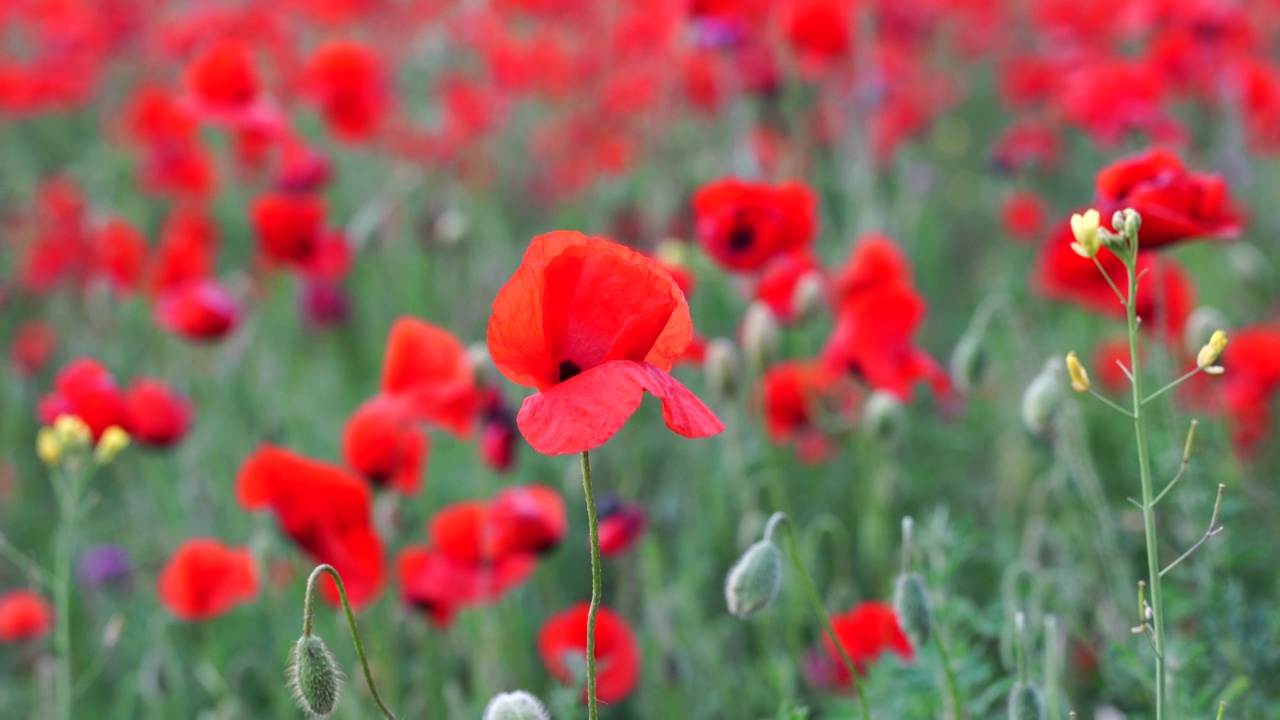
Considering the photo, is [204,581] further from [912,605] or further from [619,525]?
[912,605]

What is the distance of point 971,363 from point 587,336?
46.1 inches

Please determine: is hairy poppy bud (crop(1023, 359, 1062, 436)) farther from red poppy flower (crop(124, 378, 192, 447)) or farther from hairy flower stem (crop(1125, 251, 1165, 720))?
red poppy flower (crop(124, 378, 192, 447))

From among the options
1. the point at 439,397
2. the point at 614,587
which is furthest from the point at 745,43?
the point at 439,397

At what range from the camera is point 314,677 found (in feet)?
3.53

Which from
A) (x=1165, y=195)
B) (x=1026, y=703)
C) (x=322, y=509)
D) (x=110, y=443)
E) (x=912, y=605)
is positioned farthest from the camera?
(x=322, y=509)

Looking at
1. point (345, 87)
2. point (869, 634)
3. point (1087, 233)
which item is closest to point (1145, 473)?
point (1087, 233)

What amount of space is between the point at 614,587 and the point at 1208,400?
1.48m

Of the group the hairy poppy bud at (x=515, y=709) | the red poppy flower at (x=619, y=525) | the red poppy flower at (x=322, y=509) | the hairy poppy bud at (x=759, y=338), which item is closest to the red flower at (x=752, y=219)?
the hairy poppy bud at (x=759, y=338)

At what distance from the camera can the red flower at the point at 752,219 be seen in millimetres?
1956

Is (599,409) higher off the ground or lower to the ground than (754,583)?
higher

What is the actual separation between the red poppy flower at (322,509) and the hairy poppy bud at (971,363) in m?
1.02

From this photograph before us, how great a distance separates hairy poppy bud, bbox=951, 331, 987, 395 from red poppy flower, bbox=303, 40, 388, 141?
216cm

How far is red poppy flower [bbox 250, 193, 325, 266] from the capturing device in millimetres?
2760

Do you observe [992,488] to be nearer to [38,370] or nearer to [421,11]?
[38,370]
